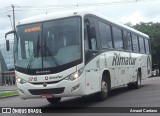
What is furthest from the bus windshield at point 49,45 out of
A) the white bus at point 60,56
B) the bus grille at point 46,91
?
the bus grille at point 46,91

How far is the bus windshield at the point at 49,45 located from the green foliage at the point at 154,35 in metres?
64.7

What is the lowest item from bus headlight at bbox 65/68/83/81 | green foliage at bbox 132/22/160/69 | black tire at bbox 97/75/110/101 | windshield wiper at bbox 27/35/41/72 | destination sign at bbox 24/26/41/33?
green foliage at bbox 132/22/160/69

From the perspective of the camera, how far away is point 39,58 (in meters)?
12.5

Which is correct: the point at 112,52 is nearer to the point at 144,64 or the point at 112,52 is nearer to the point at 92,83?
the point at 92,83

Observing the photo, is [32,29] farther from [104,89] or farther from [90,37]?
[104,89]

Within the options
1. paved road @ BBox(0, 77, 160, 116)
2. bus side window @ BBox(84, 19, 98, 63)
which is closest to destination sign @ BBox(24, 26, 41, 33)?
bus side window @ BBox(84, 19, 98, 63)

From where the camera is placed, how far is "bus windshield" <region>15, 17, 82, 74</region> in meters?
12.2

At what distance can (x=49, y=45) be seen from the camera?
41.1ft

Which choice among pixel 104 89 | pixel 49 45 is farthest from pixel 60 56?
pixel 104 89

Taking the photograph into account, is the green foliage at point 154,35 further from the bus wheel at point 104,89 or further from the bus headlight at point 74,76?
the bus headlight at point 74,76

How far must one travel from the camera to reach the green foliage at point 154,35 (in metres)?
76.7

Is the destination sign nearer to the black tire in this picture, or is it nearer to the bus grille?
→ the bus grille

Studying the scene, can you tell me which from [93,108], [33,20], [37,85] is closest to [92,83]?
[93,108]

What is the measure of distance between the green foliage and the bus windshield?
212 ft
